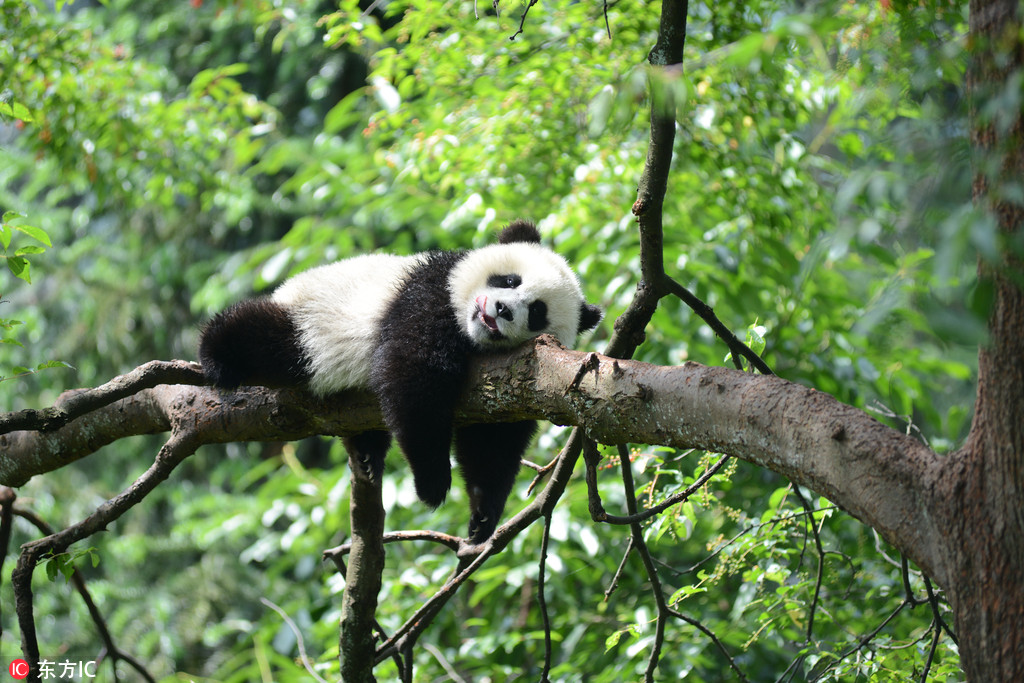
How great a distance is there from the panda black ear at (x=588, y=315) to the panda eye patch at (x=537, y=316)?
0.86 feet

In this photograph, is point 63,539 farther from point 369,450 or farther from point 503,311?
point 503,311

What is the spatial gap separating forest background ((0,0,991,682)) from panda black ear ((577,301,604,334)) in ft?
2.03

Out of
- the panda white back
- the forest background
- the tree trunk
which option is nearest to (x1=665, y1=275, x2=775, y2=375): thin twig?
the forest background

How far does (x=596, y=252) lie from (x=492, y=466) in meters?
1.59

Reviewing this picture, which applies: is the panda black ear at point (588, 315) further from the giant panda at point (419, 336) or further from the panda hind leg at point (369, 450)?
the panda hind leg at point (369, 450)

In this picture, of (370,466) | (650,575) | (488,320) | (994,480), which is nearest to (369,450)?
(370,466)

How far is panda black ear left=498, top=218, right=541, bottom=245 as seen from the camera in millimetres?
3143

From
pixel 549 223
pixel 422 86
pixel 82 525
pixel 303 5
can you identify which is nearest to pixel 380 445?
pixel 82 525

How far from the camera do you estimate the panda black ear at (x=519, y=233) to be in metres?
3.14

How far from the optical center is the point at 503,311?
255cm

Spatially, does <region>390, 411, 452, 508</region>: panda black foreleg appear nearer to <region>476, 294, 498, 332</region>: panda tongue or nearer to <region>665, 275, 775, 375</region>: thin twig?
<region>476, 294, 498, 332</region>: panda tongue

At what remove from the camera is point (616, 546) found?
409 cm

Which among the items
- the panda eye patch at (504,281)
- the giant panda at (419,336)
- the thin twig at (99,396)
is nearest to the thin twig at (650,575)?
the giant panda at (419,336)

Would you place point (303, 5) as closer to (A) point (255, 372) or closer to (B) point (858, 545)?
(A) point (255, 372)
